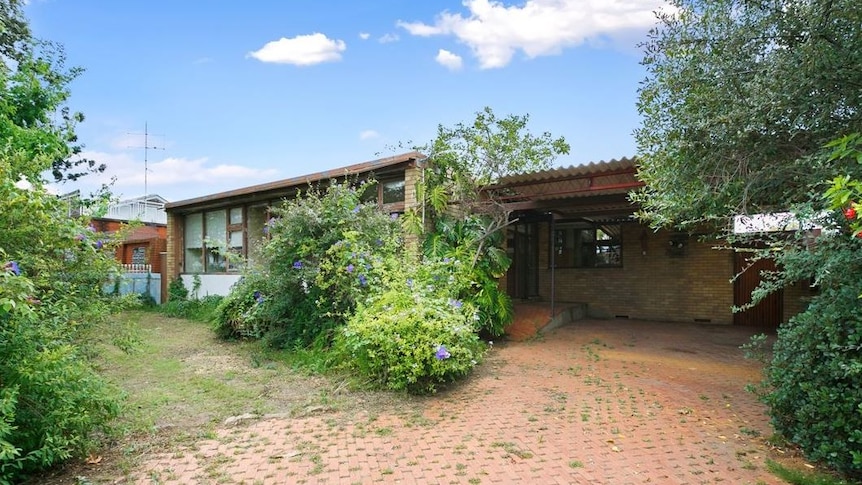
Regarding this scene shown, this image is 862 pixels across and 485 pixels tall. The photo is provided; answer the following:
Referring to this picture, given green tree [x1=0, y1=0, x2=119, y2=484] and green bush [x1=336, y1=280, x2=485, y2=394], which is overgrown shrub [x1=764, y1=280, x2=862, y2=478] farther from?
green tree [x1=0, y1=0, x2=119, y2=484]

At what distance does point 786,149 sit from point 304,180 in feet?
28.6

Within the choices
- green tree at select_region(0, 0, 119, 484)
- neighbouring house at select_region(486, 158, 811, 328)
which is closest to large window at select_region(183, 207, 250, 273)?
neighbouring house at select_region(486, 158, 811, 328)

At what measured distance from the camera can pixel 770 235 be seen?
3846 mm

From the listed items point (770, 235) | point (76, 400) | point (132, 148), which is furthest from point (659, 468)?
point (132, 148)

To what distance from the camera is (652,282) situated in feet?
36.6

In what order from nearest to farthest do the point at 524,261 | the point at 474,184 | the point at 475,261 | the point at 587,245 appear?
1. the point at 475,261
2. the point at 474,184
3. the point at 524,261
4. the point at 587,245

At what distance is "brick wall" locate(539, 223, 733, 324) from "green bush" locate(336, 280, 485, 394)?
267 inches

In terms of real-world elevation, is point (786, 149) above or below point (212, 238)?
above

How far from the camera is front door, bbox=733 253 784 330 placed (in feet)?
33.5

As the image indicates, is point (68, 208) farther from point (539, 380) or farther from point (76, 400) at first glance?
point (539, 380)

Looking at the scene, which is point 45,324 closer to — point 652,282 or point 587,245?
point 587,245

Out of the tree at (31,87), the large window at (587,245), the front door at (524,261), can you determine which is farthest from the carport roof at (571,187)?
the tree at (31,87)

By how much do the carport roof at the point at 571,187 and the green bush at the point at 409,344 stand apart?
3.10 metres

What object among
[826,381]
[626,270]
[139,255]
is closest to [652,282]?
[626,270]
